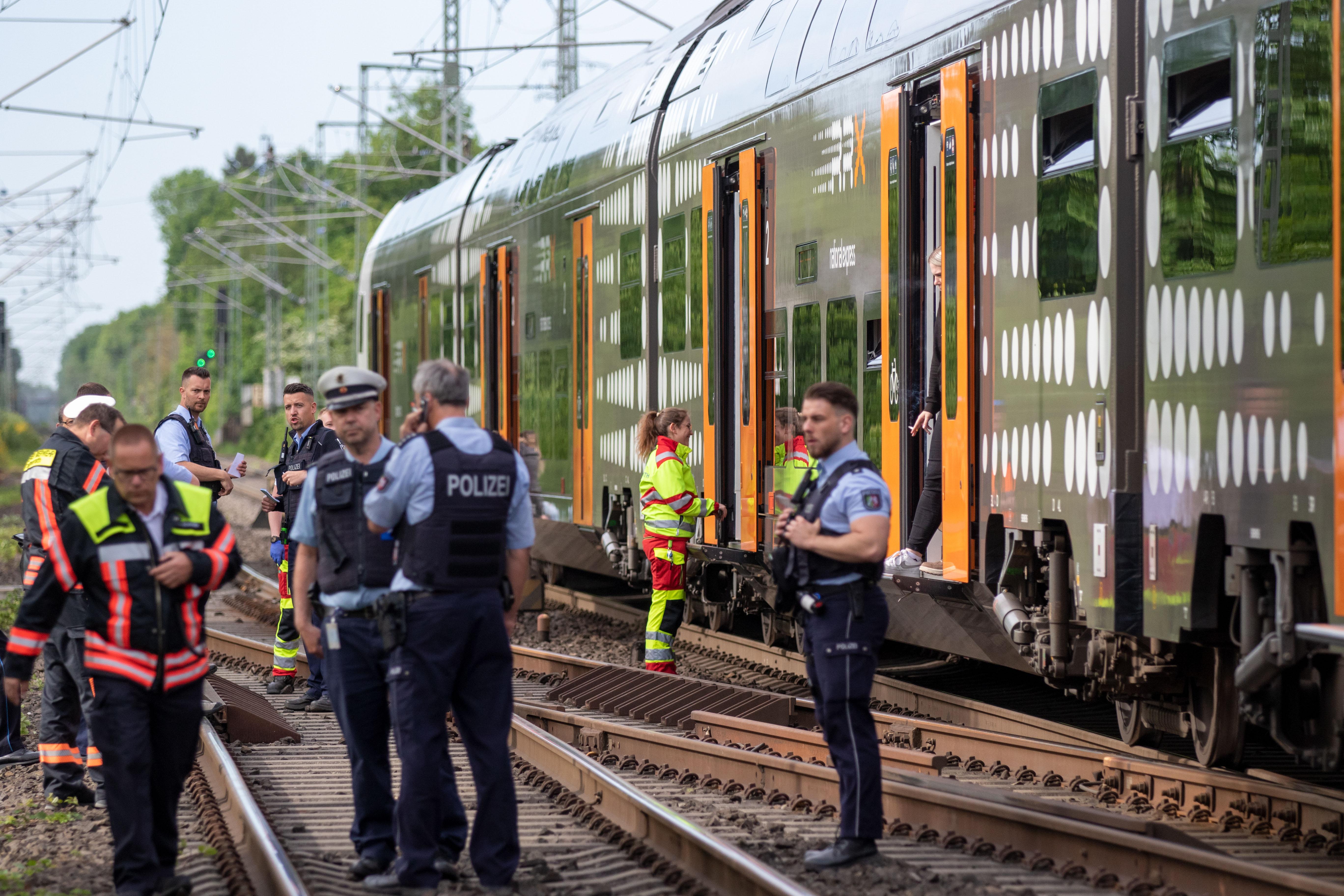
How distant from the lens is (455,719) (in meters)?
6.43

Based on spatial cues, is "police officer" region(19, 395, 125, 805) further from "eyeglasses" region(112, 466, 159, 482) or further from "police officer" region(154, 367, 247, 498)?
"police officer" region(154, 367, 247, 498)

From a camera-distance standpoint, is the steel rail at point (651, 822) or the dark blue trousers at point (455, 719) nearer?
the steel rail at point (651, 822)

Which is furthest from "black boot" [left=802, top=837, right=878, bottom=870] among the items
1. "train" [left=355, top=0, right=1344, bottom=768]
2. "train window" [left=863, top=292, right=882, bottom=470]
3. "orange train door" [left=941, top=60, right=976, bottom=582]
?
"train window" [left=863, top=292, right=882, bottom=470]

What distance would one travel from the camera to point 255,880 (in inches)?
260

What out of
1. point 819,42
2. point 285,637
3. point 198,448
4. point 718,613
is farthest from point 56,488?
point 718,613

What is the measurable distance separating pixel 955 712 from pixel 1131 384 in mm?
3585

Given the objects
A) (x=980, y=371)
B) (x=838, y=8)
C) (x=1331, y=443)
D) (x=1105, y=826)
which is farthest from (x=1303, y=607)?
(x=838, y=8)

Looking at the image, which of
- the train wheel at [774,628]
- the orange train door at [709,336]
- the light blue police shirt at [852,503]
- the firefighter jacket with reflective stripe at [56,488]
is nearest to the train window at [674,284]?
the orange train door at [709,336]

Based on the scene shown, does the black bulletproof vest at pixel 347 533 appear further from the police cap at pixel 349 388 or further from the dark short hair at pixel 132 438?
the dark short hair at pixel 132 438

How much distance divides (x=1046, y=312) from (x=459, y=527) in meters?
2.86

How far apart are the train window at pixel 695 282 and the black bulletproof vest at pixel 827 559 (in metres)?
5.40

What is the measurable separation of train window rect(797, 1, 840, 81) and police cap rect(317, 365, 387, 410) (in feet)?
14.8

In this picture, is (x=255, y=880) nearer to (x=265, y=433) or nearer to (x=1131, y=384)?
(x=1131, y=384)

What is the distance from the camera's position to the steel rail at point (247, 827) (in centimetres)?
621
